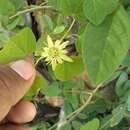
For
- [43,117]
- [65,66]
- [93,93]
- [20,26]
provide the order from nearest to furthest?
[65,66] → [93,93] → [20,26] → [43,117]

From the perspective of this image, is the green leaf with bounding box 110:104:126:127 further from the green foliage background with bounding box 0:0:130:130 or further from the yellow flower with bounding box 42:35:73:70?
the yellow flower with bounding box 42:35:73:70

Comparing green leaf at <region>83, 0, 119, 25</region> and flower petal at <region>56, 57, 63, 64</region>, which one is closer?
green leaf at <region>83, 0, 119, 25</region>

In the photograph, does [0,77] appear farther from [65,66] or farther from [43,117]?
[43,117]

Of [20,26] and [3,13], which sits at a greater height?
[3,13]

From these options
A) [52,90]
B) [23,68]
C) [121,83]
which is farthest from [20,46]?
[121,83]

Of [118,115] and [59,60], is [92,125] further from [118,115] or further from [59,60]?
[59,60]

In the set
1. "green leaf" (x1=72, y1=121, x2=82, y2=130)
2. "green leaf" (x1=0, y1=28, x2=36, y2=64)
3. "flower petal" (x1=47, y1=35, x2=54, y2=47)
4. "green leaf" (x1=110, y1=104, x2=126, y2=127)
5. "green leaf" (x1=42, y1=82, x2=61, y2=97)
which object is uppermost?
"green leaf" (x1=0, y1=28, x2=36, y2=64)

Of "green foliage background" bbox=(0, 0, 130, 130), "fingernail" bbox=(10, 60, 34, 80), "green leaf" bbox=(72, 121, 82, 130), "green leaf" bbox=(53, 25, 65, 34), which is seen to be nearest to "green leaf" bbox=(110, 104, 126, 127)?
"green foliage background" bbox=(0, 0, 130, 130)

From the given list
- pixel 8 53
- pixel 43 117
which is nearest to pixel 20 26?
pixel 43 117
